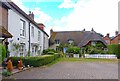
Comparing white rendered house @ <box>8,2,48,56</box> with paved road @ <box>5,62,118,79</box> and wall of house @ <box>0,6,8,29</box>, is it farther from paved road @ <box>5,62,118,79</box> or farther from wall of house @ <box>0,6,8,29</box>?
paved road @ <box>5,62,118,79</box>

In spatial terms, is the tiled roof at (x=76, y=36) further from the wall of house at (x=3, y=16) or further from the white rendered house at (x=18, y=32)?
the wall of house at (x=3, y=16)

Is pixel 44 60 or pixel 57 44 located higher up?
pixel 57 44

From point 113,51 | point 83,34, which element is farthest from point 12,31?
point 83,34

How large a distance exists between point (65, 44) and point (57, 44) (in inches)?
160

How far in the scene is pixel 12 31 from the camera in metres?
22.9

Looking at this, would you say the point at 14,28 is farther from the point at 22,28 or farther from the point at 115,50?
the point at 115,50

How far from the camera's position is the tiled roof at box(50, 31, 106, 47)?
201 ft

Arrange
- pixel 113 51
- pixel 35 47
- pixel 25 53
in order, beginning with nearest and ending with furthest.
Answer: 1. pixel 25 53
2. pixel 35 47
3. pixel 113 51

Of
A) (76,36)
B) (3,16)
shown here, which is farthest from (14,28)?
(76,36)

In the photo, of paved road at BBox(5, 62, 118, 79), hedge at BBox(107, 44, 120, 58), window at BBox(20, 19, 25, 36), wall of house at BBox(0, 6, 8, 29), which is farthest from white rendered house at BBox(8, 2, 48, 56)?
hedge at BBox(107, 44, 120, 58)

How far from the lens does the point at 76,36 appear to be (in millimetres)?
66312

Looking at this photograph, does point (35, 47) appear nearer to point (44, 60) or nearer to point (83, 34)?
point (44, 60)

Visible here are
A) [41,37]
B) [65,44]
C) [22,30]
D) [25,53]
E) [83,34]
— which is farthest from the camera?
[83,34]

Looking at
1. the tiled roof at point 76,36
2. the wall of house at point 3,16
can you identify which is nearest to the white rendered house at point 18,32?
the wall of house at point 3,16
